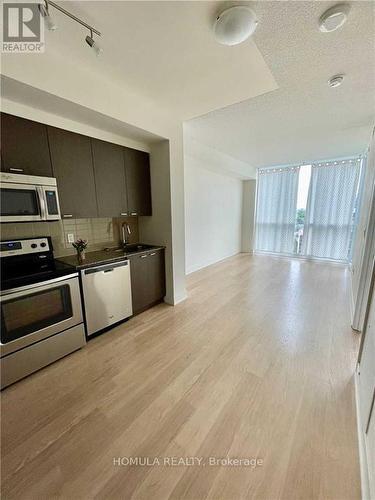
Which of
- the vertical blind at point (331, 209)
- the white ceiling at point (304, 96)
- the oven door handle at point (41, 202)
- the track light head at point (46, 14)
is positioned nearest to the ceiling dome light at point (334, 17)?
the white ceiling at point (304, 96)

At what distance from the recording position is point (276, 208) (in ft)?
19.5

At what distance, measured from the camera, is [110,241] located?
296 centimetres

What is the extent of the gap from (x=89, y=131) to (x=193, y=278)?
3107 mm

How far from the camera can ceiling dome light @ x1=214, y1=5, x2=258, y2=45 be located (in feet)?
4.13

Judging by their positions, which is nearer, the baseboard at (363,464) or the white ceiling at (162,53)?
the baseboard at (363,464)

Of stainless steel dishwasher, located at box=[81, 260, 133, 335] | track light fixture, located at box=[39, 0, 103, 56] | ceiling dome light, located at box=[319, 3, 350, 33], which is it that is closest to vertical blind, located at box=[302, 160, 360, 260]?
ceiling dome light, located at box=[319, 3, 350, 33]

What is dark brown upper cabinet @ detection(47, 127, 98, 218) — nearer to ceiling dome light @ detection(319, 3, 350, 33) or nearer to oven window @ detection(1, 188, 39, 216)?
oven window @ detection(1, 188, 39, 216)

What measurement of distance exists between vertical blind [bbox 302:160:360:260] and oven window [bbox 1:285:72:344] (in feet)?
19.3

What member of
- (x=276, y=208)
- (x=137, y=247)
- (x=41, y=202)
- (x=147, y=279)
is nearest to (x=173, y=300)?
(x=147, y=279)

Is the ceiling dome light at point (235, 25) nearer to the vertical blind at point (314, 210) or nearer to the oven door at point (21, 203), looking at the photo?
the oven door at point (21, 203)

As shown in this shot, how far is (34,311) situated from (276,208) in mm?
6000

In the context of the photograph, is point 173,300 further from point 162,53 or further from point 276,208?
point 276,208

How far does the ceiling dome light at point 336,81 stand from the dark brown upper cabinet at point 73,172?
2.56 meters

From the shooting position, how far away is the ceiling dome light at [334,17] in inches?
48.3
